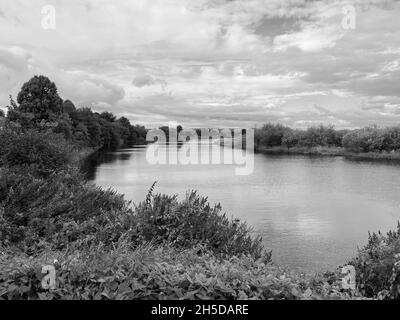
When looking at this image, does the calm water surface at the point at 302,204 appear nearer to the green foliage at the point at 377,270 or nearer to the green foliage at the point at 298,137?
Result: the green foliage at the point at 377,270

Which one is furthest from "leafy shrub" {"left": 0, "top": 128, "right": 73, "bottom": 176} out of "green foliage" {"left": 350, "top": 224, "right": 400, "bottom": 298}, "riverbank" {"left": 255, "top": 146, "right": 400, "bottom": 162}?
"riverbank" {"left": 255, "top": 146, "right": 400, "bottom": 162}

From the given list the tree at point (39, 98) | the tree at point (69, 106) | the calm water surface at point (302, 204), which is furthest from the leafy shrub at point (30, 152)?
the tree at point (69, 106)

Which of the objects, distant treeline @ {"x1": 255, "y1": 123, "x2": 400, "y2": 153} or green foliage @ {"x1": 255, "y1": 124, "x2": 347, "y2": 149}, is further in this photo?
green foliage @ {"x1": 255, "y1": 124, "x2": 347, "y2": 149}

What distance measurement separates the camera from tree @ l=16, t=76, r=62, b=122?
56562 millimetres

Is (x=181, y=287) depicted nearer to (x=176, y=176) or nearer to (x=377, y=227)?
(x=377, y=227)

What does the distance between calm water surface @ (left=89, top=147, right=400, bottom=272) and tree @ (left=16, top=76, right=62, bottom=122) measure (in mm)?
12156

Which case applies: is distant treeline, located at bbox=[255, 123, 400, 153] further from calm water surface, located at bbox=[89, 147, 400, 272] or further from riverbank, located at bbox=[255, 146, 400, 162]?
calm water surface, located at bbox=[89, 147, 400, 272]

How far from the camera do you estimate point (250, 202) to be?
29.9 m

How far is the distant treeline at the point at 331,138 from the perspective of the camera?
317 feet

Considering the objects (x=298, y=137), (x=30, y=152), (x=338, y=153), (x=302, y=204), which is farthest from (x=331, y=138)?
(x=30, y=152)
